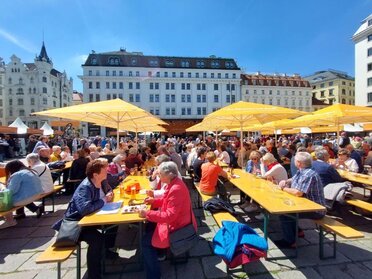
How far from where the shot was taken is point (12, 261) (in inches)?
149

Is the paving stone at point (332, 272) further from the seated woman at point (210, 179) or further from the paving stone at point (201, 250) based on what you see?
the seated woman at point (210, 179)

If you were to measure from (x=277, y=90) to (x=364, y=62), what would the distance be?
20.5 meters

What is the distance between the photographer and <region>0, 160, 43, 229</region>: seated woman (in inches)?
192

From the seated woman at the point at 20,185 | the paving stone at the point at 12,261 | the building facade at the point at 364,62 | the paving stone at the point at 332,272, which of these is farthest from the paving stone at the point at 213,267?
the building facade at the point at 364,62

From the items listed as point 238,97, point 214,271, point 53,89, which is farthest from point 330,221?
point 53,89

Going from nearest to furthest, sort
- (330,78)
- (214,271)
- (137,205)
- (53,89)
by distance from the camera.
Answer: (214,271) → (137,205) → (53,89) → (330,78)

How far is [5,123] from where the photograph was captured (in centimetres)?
6216

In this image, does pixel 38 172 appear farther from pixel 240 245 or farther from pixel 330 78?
pixel 330 78

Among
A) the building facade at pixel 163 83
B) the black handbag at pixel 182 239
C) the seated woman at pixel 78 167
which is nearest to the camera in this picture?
the black handbag at pixel 182 239

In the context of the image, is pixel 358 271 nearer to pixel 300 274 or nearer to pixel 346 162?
pixel 300 274

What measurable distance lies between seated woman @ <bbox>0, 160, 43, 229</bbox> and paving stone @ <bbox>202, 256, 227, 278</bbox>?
381cm

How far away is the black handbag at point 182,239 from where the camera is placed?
299cm

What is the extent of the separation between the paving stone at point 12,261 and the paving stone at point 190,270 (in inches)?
97.0

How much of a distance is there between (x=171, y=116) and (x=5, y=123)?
44510 millimetres
